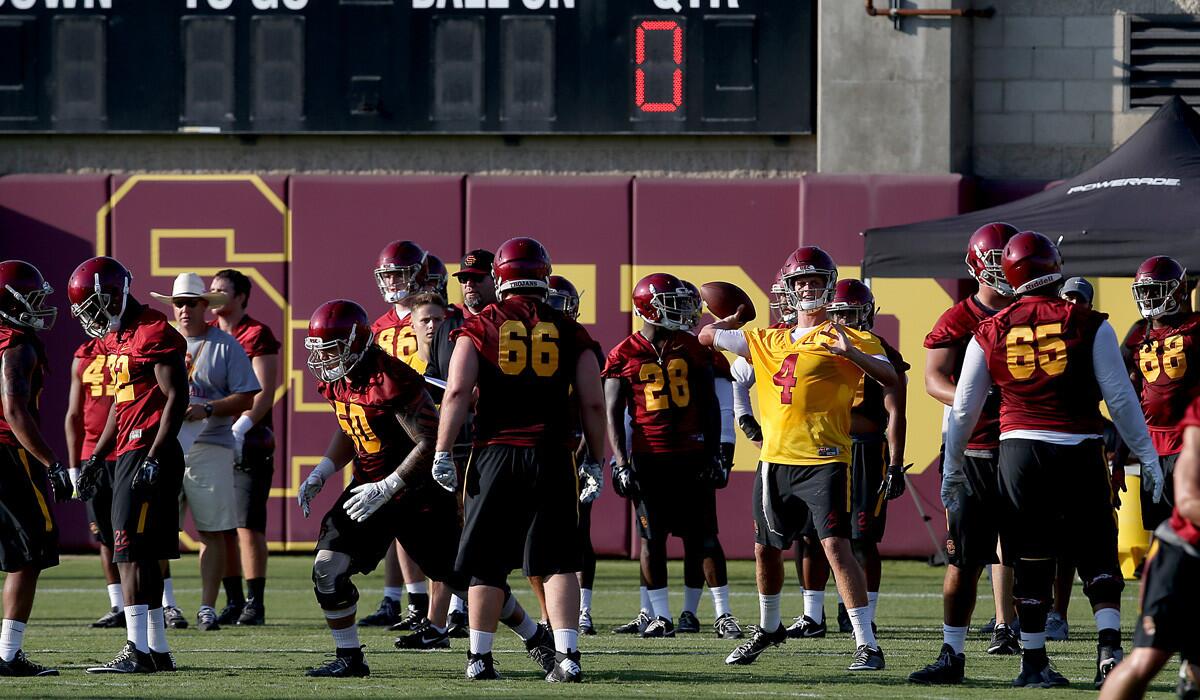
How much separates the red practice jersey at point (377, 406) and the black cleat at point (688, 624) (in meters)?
2.49

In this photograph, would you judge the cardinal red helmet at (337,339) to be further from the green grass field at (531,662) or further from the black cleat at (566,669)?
the black cleat at (566,669)

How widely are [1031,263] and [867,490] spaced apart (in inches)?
96.0

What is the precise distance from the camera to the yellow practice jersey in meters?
7.55

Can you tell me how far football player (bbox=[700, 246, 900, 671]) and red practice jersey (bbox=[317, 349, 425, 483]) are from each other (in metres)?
1.35

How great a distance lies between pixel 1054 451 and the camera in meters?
6.81

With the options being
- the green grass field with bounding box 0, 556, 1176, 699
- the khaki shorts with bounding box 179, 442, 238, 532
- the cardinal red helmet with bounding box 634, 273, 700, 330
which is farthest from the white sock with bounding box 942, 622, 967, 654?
the khaki shorts with bounding box 179, 442, 238, 532

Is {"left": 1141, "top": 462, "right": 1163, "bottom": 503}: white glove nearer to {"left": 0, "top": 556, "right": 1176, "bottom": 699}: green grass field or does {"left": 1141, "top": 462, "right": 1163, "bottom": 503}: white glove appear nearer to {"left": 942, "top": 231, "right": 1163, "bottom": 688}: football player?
{"left": 942, "top": 231, "right": 1163, "bottom": 688}: football player

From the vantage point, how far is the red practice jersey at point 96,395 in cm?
862

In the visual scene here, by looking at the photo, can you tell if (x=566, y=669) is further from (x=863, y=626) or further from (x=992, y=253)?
(x=992, y=253)

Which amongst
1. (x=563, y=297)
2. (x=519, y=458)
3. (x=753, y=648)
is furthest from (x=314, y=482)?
(x=563, y=297)

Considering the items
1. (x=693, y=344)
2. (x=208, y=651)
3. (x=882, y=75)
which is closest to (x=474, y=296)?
(x=693, y=344)

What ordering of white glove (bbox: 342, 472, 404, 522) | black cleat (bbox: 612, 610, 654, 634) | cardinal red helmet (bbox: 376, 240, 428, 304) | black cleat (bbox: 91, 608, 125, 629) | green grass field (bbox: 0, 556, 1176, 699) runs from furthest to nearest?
black cleat (bbox: 91, 608, 125, 629) < black cleat (bbox: 612, 610, 654, 634) < cardinal red helmet (bbox: 376, 240, 428, 304) < white glove (bbox: 342, 472, 404, 522) < green grass field (bbox: 0, 556, 1176, 699)

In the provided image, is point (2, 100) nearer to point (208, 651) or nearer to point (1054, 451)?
point (208, 651)

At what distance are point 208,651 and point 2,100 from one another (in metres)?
7.38
